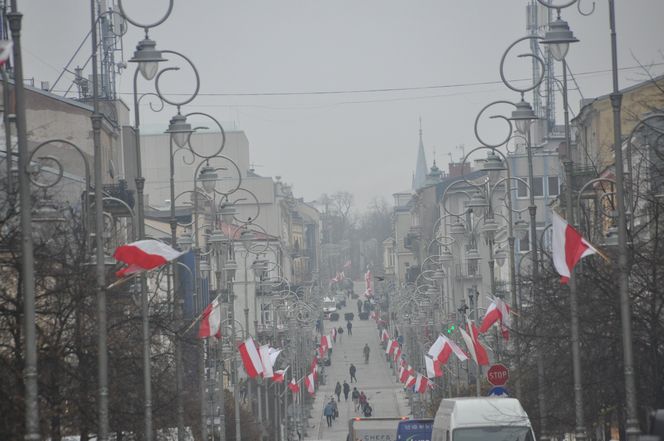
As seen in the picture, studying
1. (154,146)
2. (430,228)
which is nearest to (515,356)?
(154,146)

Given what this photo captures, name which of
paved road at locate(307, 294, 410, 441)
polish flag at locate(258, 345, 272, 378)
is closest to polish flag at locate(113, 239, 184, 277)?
polish flag at locate(258, 345, 272, 378)

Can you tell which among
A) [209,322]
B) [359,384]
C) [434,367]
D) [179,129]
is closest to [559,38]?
[179,129]

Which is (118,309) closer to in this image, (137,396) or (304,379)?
(137,396)

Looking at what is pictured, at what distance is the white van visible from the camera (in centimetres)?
3056

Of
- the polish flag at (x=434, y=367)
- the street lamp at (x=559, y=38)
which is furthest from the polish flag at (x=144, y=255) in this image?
the polish flag at (x=434, y=367)

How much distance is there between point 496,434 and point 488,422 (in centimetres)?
27

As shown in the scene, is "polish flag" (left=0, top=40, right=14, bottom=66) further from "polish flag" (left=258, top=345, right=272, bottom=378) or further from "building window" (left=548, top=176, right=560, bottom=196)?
"building window" (left=548, top=176, right=560, bottom=196)

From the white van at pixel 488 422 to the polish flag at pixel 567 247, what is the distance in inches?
137

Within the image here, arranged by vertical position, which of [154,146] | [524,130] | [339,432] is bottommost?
[339,432]

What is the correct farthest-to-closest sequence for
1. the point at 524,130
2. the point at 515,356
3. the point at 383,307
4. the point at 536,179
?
1. the point at 383,307
2. the point at 536,179
3. the point at 515,356
4. the point at 524,130

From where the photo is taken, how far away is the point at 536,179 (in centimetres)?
9969

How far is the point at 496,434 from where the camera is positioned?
3056 cm

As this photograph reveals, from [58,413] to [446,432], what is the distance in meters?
6.79

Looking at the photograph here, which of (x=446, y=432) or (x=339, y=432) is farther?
(x=339, y=432)
